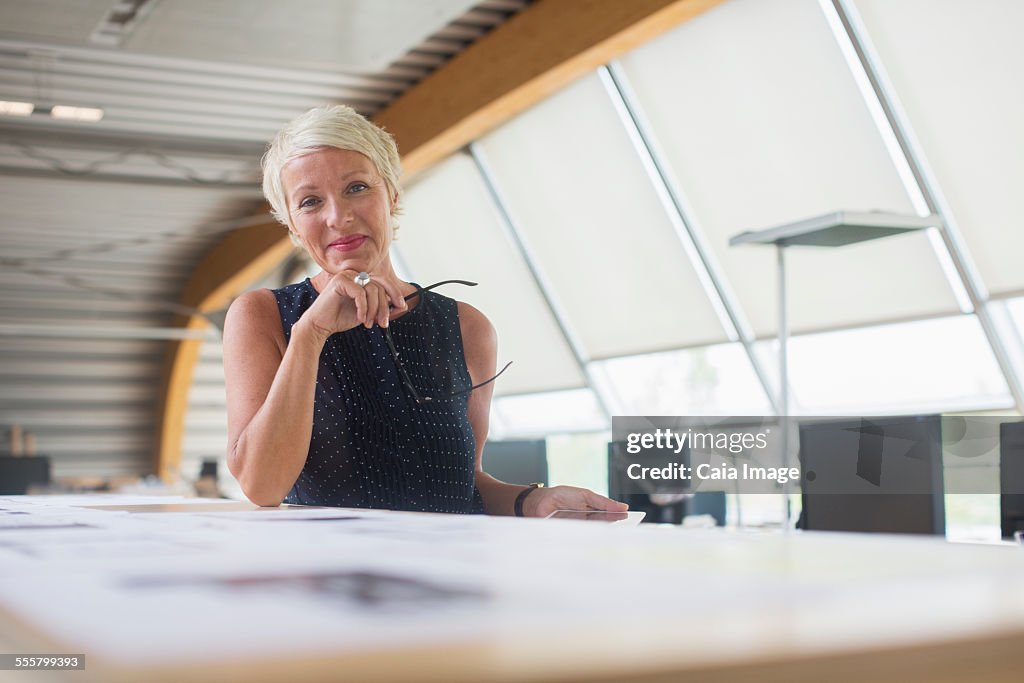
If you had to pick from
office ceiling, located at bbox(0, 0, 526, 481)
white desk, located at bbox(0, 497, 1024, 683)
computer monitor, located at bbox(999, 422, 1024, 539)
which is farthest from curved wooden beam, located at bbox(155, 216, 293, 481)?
white desk, located at bbox(0, 497, 1024, 683)

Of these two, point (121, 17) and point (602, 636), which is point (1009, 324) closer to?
point (121, 17)

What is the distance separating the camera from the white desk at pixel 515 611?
322 mm

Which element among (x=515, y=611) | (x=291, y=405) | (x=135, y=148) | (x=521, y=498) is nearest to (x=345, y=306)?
(x=291, y=405)

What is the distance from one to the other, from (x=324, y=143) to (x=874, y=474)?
2.30 m

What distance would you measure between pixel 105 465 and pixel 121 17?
1030cm

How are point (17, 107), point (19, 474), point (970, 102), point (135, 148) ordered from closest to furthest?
→ point (970, 102)
point (17, 107)
point (19, 474)
point (135, 148)

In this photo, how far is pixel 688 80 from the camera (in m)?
7.80

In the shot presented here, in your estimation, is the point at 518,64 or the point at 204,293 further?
the point at 204,293

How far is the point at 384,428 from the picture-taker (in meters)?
1.80

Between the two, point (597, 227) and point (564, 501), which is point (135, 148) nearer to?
point (597, 227)

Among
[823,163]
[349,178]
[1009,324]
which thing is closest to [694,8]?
[823,163]

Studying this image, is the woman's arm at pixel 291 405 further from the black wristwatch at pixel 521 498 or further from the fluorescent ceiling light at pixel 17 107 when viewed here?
the fluorescent ceiling light at pixel 17 107

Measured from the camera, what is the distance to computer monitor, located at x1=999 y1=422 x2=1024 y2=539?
3043 millimetres

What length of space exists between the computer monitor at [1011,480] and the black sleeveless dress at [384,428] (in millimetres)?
1810
